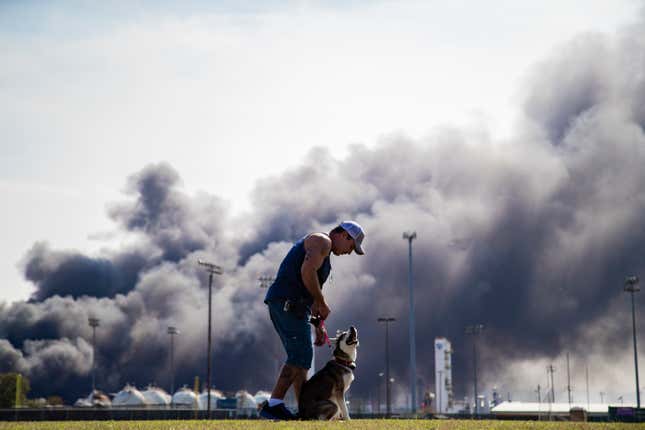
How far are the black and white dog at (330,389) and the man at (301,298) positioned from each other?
0.94 ft

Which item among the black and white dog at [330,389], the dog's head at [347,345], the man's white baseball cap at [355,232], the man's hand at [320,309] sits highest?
the man's white baseball cap at [355,232]

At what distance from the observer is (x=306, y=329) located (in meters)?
10.8

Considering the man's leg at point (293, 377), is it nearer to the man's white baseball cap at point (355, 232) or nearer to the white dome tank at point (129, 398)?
the man's white baseball cap at point (355, 232)

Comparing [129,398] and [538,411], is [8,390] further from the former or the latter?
[538,411]

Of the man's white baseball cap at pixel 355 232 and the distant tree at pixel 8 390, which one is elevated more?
the man's white baseball cap at pixel 355 232

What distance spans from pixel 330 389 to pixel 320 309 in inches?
41.8

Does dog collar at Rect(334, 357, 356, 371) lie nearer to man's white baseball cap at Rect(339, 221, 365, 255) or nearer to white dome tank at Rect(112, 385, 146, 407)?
man's white baseball cap at Rect(339, 221, 365, 255)

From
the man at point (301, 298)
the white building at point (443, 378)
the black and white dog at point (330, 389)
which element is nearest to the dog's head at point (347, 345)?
the black and white dog at point (330, 389)

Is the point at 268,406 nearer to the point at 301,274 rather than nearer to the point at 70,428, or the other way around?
the point at 301,274

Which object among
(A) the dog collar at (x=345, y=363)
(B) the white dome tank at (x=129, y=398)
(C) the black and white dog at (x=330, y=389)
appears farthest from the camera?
(B) the white dome tank at (x=129, y=398)

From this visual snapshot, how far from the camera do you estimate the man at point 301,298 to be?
10547mm

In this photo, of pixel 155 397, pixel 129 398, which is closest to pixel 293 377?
pixel 129 398

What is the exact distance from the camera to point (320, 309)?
34.9 feet

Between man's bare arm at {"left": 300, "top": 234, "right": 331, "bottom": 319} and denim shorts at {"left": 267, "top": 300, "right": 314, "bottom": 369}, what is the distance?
355 millimetres
